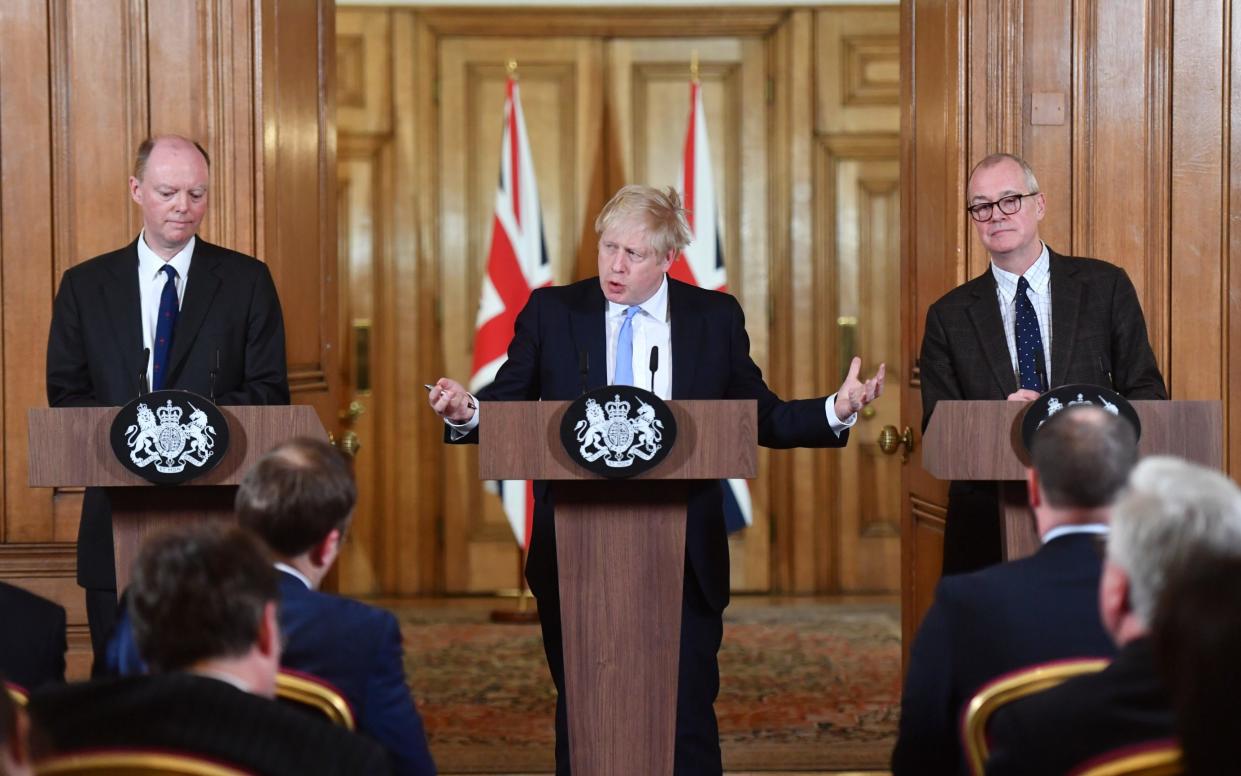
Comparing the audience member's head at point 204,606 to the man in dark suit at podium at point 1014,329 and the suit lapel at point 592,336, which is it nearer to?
the suit lapel at point 592,336

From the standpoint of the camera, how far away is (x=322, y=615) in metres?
2.06

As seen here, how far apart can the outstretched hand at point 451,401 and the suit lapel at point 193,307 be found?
69 centimetres

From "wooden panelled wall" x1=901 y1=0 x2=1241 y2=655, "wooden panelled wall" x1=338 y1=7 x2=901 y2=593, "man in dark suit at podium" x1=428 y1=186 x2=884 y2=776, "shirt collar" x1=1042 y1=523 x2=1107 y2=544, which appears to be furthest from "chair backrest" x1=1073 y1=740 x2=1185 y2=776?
"wooden panelled wall" x1=338 y1=7 x2=901 y2=593

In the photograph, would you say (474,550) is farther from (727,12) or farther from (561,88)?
(727,12)

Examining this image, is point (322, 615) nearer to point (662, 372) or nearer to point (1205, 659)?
point (1205, 659)

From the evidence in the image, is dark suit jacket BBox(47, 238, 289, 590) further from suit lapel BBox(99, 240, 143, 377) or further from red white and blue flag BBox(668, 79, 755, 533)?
red white and blue flag BBox(668, 79, 755, 533)

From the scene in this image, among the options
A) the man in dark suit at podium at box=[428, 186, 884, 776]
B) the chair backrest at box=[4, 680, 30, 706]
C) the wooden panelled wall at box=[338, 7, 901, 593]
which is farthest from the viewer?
the wooden panelled wall at box=[338, 7, 901, 593]

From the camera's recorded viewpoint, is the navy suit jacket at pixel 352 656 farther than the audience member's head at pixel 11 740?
Yes

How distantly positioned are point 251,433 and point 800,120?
5082 mm

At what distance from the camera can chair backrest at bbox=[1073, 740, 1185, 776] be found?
158 centimetres

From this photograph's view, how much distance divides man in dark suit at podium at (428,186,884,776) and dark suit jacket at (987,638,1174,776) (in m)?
1.68

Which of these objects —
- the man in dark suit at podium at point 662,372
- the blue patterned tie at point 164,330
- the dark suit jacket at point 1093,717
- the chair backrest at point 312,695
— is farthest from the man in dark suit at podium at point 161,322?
the dark suit jacket at point 1093,717

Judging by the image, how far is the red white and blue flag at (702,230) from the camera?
22.3ft

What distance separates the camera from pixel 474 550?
7645 mm
